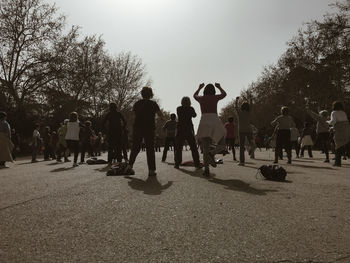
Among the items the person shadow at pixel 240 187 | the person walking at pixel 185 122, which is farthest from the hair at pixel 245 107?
the person shadow at pixel 240 187

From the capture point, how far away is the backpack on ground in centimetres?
817

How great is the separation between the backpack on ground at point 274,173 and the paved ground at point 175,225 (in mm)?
1512

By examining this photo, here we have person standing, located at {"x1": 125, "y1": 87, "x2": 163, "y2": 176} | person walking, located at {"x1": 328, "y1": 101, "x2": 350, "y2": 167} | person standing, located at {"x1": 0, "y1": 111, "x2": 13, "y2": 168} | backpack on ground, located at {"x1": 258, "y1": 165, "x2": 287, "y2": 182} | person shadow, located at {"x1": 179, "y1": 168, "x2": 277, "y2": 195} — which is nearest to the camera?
person shadow, located at {"x1": 179, "y1": 168, "x2": 277, "y2": 195}

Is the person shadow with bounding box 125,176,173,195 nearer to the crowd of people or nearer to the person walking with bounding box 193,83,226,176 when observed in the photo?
the crowd of people

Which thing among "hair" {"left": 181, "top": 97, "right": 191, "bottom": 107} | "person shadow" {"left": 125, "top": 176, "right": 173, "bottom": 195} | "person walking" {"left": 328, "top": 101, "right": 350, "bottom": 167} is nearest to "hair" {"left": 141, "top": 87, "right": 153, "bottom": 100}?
"hair" {"left": 181, "top": 97, "right": 191, "bottom": 107}

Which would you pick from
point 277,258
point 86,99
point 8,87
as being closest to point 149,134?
point 277,258

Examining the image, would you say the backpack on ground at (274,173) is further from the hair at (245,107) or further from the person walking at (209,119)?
the hair at (245,107)

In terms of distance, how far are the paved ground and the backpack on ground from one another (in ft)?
4.96

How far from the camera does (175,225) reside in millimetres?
3881

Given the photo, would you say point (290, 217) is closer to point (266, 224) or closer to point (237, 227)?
point (266, 224)

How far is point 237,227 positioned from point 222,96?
547 centimetres

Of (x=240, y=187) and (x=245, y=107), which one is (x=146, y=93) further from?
(x=245, y=107)

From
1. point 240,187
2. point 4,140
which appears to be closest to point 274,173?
point 240,187

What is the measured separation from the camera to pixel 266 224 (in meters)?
3.95
